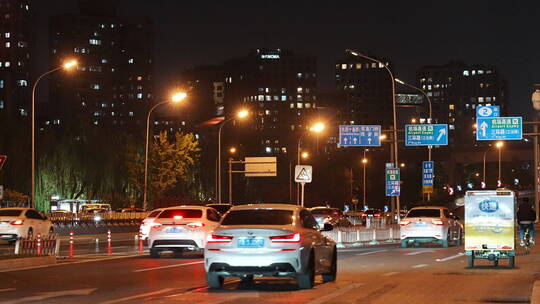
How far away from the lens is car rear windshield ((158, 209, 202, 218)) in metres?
29.5

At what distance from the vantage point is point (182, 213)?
29812mm

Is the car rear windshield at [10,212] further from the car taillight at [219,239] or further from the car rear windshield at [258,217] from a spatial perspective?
the car taillight at [219,239]

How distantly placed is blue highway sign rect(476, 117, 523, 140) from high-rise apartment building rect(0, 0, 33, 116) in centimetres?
13811

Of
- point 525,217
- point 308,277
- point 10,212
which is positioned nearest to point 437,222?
point 525,217

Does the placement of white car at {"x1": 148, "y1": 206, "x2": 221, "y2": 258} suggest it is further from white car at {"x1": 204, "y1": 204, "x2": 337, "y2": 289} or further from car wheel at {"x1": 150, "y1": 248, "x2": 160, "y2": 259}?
white car at {"x1": 204, "y1": 204, "x2": 337, "y2": 289}

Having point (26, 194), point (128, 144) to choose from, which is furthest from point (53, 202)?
point (128, 144)

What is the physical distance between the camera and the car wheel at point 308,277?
1751cm

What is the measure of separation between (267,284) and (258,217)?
1.56 meters

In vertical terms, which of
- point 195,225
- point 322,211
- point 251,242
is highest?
point 251,242

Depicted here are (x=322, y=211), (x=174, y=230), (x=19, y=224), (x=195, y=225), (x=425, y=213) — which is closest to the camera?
(x=174, y=230)

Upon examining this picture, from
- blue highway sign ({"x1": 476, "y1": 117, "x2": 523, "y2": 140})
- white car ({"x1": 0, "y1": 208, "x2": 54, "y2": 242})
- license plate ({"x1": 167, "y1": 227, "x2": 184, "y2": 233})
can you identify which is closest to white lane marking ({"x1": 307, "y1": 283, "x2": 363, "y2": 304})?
license plate ({"x1": 167, "y1": 227, "x2": 184, "y2": 233})

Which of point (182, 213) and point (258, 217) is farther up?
point (258, 217)

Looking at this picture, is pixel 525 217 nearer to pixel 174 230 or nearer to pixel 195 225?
pixel 195 225

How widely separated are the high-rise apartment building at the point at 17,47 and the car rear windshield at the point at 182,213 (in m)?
154
